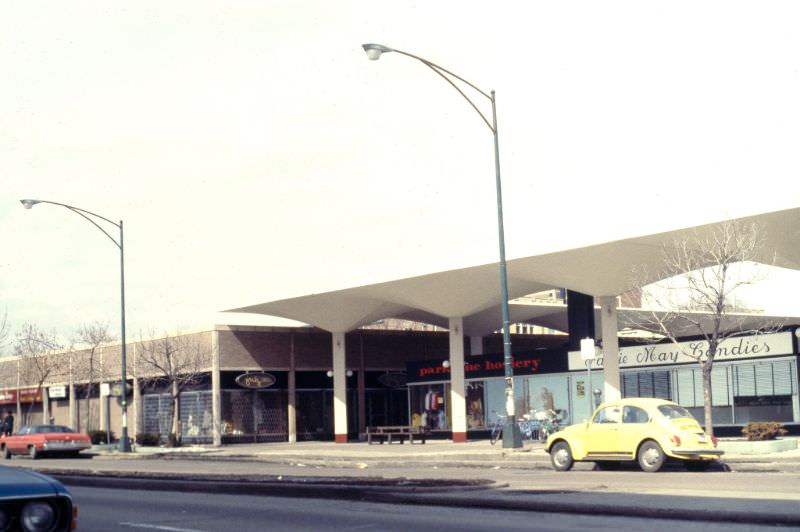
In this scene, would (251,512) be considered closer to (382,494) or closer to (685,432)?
(382,494)

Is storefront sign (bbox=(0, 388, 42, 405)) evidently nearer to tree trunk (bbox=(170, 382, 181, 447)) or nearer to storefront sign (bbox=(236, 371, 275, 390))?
tree trunk (bbox=(170, 382, 181, 447))

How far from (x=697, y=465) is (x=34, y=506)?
18227mm

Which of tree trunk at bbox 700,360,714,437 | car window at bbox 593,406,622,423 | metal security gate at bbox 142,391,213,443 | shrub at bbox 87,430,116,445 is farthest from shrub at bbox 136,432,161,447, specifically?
car window at bbox 593,406,622,423

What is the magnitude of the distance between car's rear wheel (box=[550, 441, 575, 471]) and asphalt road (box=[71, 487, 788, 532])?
8761mm

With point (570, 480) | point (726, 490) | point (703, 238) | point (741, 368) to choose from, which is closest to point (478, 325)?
point (741, 368)

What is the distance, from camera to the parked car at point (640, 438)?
22.7 m

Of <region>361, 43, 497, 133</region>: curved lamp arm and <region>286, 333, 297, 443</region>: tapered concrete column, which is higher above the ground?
<region>361, 43, 497, 133</region>: curved lamp arm

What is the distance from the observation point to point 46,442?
42781mm

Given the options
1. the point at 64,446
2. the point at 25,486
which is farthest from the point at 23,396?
the point at 25,486

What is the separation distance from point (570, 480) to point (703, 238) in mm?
15408

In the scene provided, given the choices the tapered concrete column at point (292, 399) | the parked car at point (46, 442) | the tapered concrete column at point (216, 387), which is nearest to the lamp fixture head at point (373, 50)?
the parked car at point (46, 442)

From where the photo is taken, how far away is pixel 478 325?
55125 millimetres

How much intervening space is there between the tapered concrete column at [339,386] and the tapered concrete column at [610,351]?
15808 millimetres

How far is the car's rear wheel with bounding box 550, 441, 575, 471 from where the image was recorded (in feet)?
80.3
